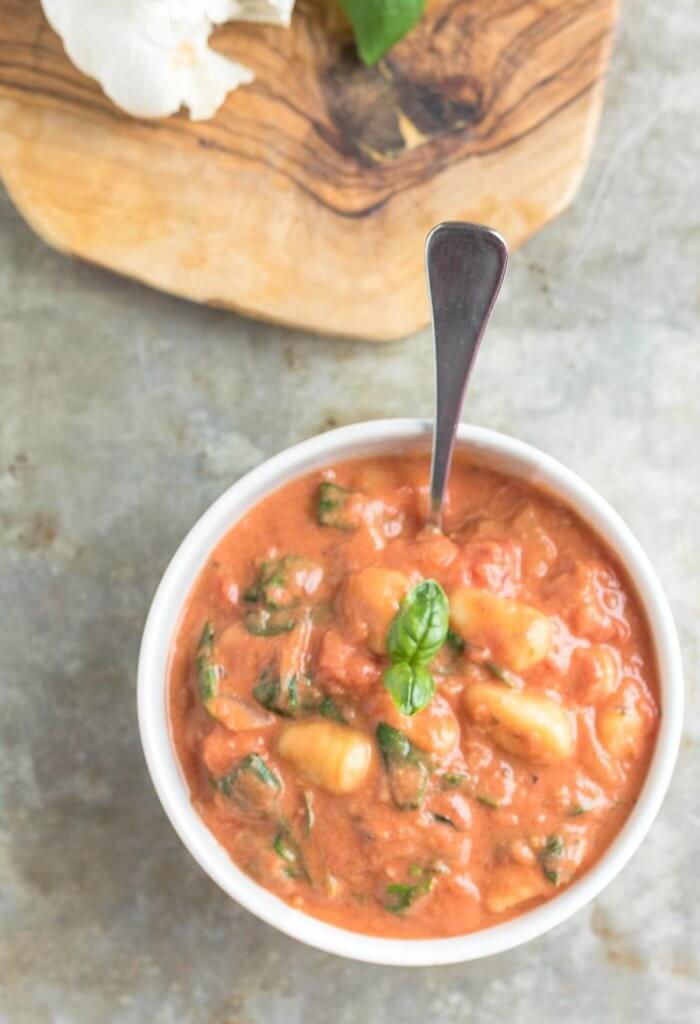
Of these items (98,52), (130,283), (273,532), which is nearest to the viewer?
(273,532)

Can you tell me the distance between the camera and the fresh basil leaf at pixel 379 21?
235 cm

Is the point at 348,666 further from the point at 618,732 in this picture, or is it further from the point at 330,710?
the point at 618,732

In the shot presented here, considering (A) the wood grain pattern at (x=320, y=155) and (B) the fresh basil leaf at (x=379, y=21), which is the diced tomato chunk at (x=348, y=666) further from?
(B) the fresh basil leaf at (x=379, y=21)

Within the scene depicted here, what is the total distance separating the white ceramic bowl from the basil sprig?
33cm

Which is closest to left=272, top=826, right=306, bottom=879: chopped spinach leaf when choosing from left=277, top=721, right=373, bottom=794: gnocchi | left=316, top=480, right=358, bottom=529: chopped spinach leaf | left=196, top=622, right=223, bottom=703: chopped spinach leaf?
left=277, top=721, right=373, bottom=794: gnocchi

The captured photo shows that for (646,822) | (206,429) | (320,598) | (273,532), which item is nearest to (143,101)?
(206,429)

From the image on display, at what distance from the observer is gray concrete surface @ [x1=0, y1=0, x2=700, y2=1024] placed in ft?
8.22

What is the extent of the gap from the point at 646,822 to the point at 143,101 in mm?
1572

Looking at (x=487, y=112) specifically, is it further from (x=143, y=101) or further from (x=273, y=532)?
(x=273, y=532)

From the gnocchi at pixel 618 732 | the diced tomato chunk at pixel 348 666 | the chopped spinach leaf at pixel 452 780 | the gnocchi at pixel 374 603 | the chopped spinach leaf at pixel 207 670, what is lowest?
the chopped spinach leaf at pixel 452 780

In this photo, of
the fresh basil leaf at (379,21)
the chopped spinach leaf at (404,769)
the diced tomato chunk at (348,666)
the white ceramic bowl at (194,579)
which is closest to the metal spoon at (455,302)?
the white ceramic bowl at (194,579)

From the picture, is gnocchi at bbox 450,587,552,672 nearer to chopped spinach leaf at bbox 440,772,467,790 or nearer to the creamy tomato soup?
the creamy tomato soup

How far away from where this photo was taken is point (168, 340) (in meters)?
2.54

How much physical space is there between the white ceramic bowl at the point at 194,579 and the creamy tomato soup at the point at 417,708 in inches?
1.0
